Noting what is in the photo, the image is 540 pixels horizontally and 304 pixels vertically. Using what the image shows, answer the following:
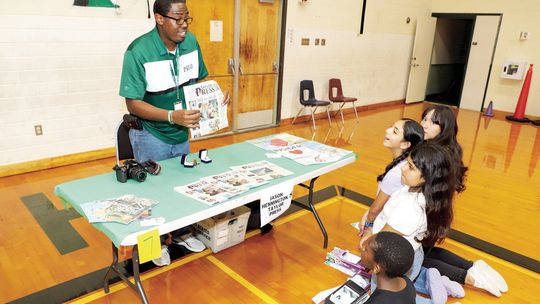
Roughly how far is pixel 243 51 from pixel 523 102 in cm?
580

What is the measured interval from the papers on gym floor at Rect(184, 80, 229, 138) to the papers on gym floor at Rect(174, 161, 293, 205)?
29 cm

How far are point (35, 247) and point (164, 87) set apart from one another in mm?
1525

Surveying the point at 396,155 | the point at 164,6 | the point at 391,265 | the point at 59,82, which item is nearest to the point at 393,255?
the point at 391,265

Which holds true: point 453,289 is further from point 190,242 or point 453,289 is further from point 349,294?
point 190,242

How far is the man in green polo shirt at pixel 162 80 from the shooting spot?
7.23 ft

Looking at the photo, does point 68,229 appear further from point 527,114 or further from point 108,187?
point 527,114

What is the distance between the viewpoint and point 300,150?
276 cm

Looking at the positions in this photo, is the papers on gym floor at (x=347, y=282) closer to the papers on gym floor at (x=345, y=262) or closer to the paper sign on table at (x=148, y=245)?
the papers on gym floor at (x=345, y=262)

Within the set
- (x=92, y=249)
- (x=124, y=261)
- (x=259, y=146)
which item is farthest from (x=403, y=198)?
(x=92, y=249)

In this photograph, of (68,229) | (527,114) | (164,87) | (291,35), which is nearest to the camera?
(164,87)

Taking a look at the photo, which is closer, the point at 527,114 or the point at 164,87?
the point at 164,87

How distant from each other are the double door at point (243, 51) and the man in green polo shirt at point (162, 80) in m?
2.71

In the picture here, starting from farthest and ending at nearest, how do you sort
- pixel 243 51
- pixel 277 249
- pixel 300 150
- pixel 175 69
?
pixel 243 51 < pixel 277 249 < pixel 300 150 < pixel 175 69

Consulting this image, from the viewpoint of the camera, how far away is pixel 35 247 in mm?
2742
